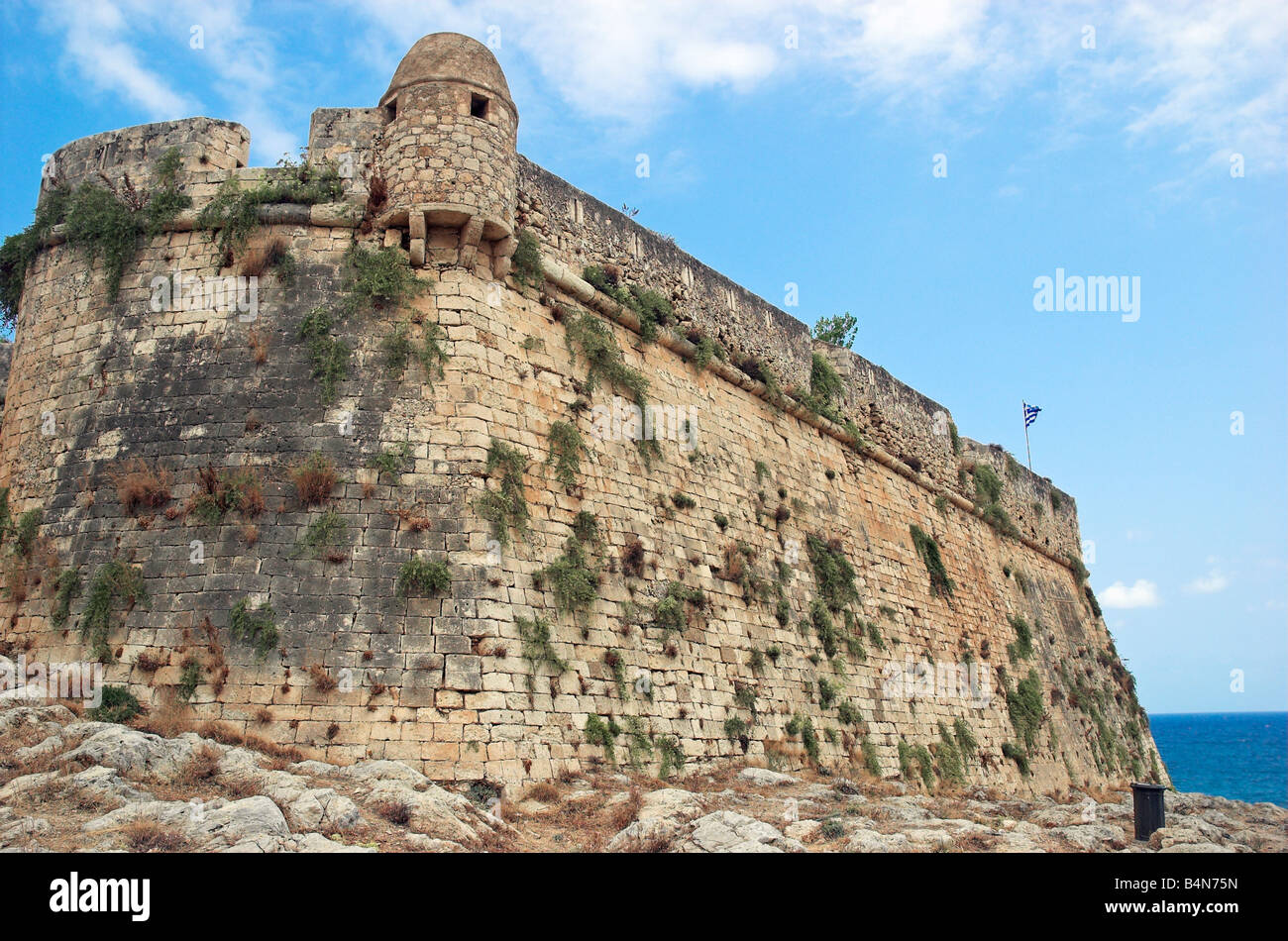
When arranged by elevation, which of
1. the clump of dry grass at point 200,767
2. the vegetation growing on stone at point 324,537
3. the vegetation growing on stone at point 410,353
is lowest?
the clump of dry grass at point 200,767

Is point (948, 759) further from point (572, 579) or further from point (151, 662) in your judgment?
point (151, 662)

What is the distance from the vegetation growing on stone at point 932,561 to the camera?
17.9 meters

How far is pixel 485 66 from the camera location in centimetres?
1061

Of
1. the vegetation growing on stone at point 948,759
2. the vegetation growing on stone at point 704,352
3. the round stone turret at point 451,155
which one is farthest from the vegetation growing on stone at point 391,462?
the vegetation growing on stone at point 948,759

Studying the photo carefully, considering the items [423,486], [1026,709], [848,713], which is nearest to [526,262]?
[423,486]

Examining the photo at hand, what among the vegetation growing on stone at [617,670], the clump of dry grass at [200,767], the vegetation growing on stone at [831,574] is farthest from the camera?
the vegetation growing on stone at [831,574]

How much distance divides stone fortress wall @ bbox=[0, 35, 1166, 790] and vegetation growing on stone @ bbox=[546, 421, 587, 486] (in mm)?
96

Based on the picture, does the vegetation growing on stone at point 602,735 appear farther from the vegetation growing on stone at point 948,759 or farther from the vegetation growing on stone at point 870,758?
the vegetation growing on stone at point 948,759

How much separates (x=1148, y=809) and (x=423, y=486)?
23.7 ft

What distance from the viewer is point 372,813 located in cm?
668

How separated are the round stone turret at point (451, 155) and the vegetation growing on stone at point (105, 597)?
401 centimetres

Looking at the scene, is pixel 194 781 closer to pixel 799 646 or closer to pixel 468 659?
pixel 468 659

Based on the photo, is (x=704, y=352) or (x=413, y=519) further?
(x=704, y=352)
